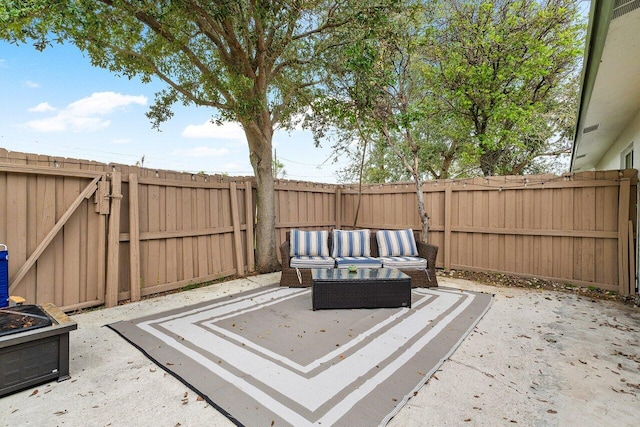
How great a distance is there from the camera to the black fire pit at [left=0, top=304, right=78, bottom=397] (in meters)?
2.01

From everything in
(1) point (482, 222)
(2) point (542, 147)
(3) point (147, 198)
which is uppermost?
(2) point (542, 147)

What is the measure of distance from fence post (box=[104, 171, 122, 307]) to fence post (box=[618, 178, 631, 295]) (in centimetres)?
697

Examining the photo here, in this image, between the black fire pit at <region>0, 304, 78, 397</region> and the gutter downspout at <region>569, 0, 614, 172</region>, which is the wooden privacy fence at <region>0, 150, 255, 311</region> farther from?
the gutter downspout at <region>569, 0, 614, 172</region>

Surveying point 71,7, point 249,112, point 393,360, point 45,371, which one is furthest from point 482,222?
point 71,7

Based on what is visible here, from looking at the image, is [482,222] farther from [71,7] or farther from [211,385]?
[71,7]

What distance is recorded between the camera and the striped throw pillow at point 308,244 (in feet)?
17.3

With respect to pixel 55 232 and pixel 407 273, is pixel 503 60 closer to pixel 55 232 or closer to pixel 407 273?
pixel 407 273

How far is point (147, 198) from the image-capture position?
4.40 meters

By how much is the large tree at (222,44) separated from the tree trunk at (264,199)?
0.06 feet

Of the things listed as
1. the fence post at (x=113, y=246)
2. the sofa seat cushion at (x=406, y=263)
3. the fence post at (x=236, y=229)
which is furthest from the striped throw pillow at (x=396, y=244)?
the fence post at (x=113, y=246)

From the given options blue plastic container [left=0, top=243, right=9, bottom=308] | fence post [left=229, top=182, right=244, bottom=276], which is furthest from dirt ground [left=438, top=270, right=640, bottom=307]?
blue plastic container [left=0, top=243, right=9, bottom=308]

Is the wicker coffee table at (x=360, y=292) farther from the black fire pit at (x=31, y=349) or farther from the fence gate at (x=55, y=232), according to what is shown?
the fence gate at (x=55, y=232)

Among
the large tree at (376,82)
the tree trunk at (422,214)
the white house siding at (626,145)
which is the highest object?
the large tree at (376,82)

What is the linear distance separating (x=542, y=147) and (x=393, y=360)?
34.2 ft
